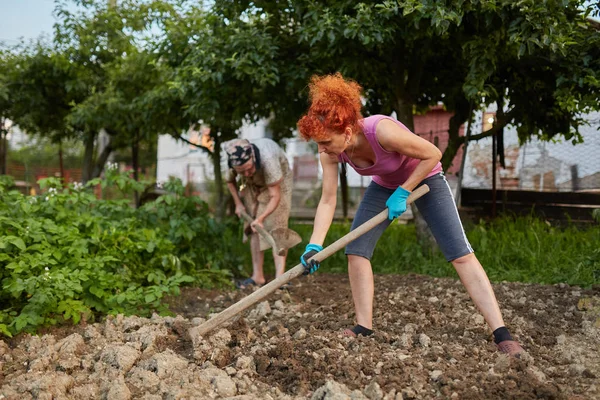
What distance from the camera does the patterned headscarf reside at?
4566 mm

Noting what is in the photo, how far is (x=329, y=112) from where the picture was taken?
2.68 metres

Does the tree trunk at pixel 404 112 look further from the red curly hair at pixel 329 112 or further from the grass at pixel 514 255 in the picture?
the red curly hair at pixel 329 112

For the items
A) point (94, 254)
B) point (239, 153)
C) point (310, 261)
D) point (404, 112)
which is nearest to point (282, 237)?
point (239, 153)

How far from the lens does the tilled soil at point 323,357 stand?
7.93 feet

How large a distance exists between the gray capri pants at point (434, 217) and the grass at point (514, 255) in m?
1.53

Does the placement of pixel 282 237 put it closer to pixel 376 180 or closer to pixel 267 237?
pixel 267 237

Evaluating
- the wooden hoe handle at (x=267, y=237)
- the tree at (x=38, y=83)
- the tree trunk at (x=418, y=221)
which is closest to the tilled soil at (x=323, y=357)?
the wooden hoe handle at (x=267, y=237)

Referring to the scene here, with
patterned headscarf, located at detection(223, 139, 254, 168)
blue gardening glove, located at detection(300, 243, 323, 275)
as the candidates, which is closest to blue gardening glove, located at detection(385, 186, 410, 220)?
blue gardening glove, located at detection(300, 243, 323, 275)

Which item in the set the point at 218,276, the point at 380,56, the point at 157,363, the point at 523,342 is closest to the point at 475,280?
the point at 523,342

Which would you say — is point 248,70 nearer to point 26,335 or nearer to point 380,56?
point 380,56

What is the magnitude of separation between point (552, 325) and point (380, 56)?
314cm

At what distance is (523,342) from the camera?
9.86 feet

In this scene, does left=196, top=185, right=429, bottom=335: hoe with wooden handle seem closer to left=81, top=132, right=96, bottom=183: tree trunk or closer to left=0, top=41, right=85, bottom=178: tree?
left=0, top=41, right=85, bottom=178: tree

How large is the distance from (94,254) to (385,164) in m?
2.26
